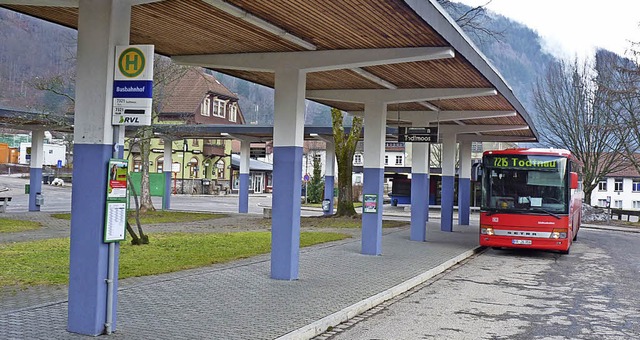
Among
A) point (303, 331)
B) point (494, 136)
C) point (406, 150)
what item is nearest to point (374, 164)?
point (303, 331)

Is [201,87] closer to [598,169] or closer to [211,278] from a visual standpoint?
[598,169]

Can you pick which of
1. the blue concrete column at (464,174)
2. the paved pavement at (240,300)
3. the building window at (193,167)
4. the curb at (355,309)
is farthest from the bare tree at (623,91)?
the building window at (193,167)

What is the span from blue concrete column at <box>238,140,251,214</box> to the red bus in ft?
75.4

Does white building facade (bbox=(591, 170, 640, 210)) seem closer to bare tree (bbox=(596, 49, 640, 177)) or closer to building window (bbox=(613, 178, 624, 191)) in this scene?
building window (bbox=(613, 178, 624, 191))

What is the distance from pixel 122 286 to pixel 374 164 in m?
8.16

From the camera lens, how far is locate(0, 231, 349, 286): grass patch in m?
13.0

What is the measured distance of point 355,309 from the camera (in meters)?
10.8

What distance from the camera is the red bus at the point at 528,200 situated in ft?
66.7

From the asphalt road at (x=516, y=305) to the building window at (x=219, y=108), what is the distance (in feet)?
192

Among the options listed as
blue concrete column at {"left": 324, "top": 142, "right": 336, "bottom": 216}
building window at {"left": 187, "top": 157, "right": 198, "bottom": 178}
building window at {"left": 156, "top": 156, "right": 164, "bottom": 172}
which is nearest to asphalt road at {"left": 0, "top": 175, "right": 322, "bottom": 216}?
blue concrete column at {"left": 324, "top": 142, "right": 336, "bottom": 216}

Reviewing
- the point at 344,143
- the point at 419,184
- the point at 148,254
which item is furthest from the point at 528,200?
the point at 344,143

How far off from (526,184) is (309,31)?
10.6 meters

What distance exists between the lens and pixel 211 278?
13.2 meters

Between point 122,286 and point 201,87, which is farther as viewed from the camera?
point 201,87
